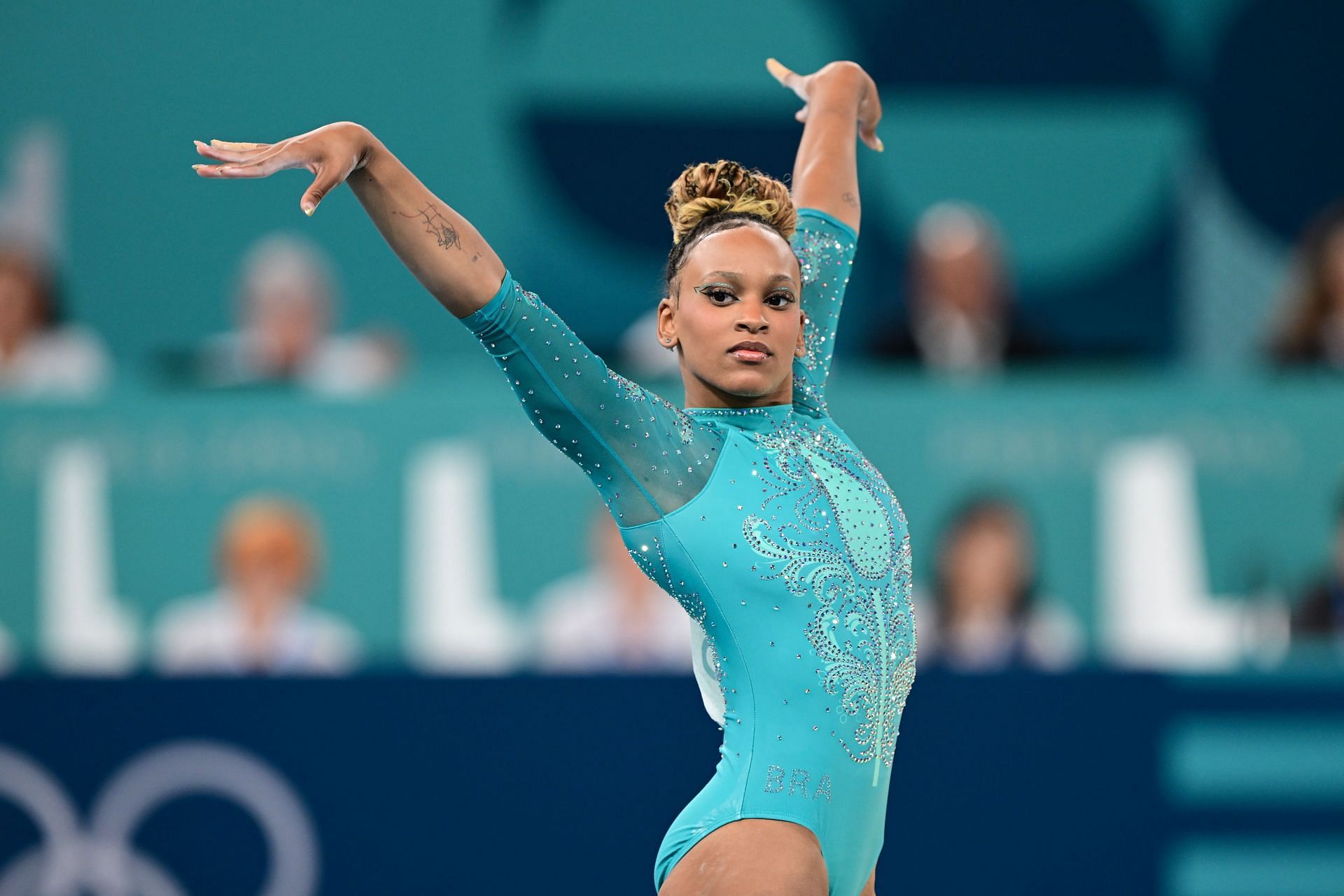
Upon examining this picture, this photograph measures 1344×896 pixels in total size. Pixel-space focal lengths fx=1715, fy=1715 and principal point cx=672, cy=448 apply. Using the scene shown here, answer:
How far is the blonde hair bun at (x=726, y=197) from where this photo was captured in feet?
9.81

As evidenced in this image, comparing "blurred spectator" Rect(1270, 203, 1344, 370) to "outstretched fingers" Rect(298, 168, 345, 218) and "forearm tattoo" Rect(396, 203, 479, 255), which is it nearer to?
"forearm tattoo" Rect(396, 203, 479, 255)

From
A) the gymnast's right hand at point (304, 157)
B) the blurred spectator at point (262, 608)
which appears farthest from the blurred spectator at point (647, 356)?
the gymnast's right hand at point (304, 157)

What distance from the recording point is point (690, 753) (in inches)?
195

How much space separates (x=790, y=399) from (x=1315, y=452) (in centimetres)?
390

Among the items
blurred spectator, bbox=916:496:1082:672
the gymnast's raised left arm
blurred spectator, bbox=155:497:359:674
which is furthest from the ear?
blurred spectator, bbox=155:497:359:674

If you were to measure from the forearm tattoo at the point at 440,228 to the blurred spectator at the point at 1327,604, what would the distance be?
425cm

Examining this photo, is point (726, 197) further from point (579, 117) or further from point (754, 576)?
point (579, 117)

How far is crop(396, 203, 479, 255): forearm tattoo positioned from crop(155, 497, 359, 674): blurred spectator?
11.2 feet

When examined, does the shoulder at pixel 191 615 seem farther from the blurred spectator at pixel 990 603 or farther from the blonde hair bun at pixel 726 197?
the blonde hair bun at pixel 726 197

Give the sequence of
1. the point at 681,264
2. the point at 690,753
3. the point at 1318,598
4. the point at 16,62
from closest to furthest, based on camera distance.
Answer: the point at 681,264 < the point at 690,753 < the point at 1318,598 < the point at 16,62

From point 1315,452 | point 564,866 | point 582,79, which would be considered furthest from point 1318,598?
point 582,79

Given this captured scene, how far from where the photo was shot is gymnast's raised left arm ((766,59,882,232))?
3355mm

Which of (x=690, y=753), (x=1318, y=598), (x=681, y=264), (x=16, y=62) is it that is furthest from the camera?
(x=16, y=62)

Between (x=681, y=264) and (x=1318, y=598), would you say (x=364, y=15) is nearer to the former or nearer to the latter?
(x=1318, y=598)
